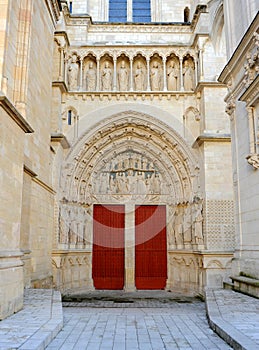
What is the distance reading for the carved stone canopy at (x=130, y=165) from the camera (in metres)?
11.8

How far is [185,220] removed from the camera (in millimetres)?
11633

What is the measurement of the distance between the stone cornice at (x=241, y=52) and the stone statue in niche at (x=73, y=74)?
5292mm

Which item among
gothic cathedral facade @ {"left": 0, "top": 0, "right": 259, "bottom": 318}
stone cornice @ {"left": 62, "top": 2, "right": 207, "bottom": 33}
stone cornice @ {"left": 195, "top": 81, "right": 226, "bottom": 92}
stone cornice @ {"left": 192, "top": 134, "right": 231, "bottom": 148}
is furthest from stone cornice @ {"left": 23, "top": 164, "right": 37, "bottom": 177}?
stone cornice @ {"left": 62, "top": 2, "right": 207, "bottom": 33}

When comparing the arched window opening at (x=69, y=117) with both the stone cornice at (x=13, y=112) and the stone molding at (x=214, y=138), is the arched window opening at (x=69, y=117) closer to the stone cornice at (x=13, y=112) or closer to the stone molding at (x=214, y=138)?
the stone molding at (x=214, y=138)

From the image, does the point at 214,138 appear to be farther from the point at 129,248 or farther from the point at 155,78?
the point at 129,248

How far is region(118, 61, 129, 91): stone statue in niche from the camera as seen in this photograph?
1244 centimetres

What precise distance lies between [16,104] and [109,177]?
251 inches

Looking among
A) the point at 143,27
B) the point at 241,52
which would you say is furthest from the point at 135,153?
the point at 241,52

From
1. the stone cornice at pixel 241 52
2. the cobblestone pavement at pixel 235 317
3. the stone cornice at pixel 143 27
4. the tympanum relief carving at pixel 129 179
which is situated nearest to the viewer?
the cobblestone pavement at pixel 235 317

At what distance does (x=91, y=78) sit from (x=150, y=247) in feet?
19.2

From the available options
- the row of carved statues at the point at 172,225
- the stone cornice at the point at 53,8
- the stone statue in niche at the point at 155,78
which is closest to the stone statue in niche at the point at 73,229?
the row of carved statues at the point at 172,225

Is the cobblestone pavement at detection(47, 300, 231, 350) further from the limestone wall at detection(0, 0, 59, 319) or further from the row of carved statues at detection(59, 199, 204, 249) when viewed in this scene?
the row of carved statues at detection(59, 199, 204, 249)

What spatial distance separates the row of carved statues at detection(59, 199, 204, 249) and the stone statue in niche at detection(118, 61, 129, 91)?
13.5ft

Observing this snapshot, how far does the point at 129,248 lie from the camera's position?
12.3 metres
